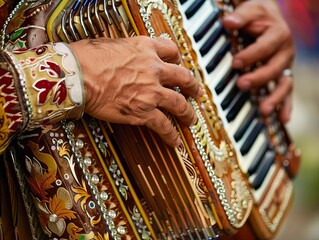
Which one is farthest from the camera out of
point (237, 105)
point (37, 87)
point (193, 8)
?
point (237, 105)

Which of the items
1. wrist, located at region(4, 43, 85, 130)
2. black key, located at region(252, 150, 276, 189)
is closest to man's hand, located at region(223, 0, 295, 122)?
black key, located at region(252, 150, 276, 189)

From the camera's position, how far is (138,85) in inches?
43.9

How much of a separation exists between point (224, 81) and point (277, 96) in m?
0.33

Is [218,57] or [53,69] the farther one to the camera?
[218,57]

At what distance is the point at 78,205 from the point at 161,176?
0.54 ft

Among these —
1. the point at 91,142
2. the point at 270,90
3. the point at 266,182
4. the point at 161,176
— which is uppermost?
the point at 91,142

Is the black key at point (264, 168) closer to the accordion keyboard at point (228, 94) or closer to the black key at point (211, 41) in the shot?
the accordion keyboard at point (228, 94)

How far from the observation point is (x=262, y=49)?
64.7 inches

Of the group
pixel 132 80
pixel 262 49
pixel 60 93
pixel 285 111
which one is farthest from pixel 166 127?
pixel 285 111

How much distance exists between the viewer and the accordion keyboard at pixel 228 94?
4.55 feet

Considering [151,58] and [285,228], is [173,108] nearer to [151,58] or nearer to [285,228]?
[151,58]

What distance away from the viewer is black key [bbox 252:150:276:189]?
1525 mm

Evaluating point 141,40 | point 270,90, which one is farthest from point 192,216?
point 270,90

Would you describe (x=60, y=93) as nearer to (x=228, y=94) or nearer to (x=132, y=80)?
(x=132, y=80)
